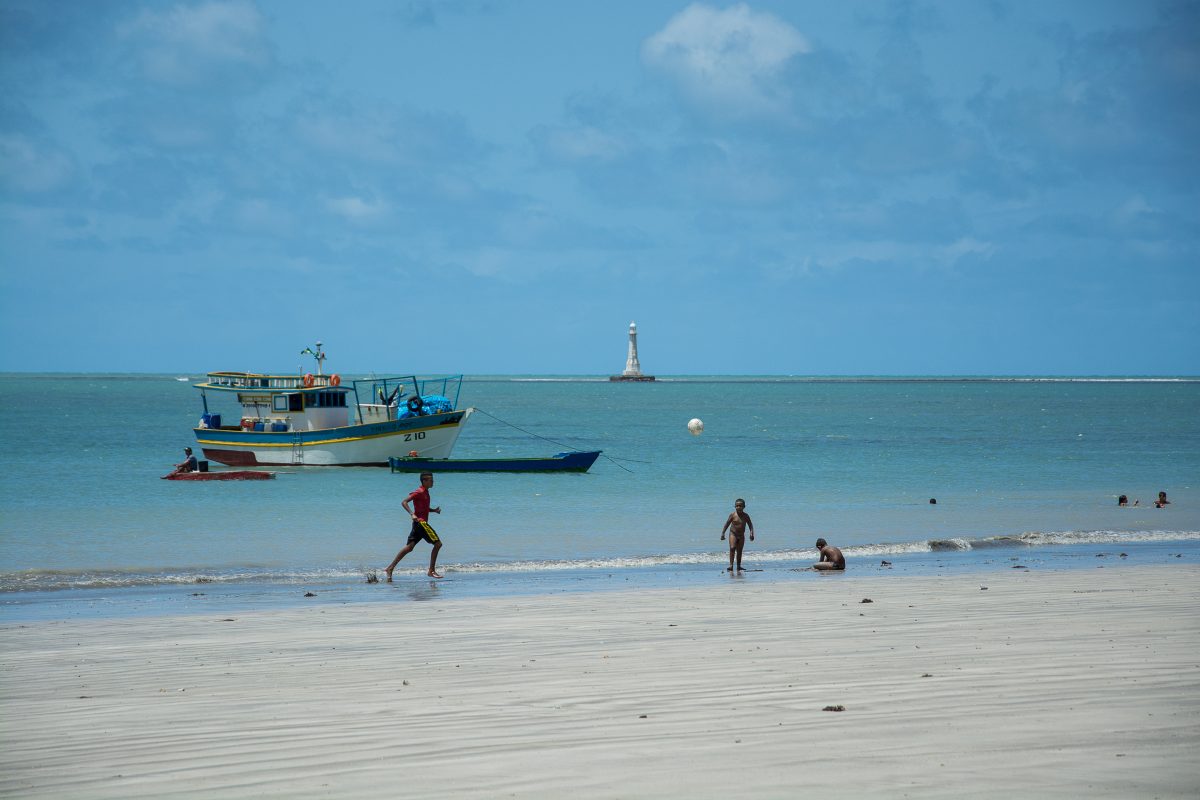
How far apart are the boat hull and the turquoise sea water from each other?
1.00 m

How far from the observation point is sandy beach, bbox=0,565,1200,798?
6.01 m

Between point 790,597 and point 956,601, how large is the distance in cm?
194

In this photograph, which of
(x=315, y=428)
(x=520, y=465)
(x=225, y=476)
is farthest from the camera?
(x=315, y=428)

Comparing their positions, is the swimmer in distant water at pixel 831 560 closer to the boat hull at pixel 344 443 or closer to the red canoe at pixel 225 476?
the red canoe at pixel 225 476

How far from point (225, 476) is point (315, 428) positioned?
511 centimetres

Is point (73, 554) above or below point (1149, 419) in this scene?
below

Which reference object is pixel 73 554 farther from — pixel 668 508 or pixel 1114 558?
pixel 1114 558

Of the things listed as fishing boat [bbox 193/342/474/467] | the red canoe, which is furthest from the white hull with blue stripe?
the red canoe

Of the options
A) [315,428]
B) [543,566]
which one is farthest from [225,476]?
[543,566]

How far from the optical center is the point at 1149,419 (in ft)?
281

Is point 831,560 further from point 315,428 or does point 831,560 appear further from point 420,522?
point 315,428

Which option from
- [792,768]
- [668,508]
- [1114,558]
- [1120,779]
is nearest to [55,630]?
[792,768]

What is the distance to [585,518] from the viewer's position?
90.0 feet

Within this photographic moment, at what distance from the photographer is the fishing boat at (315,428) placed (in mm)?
41906
